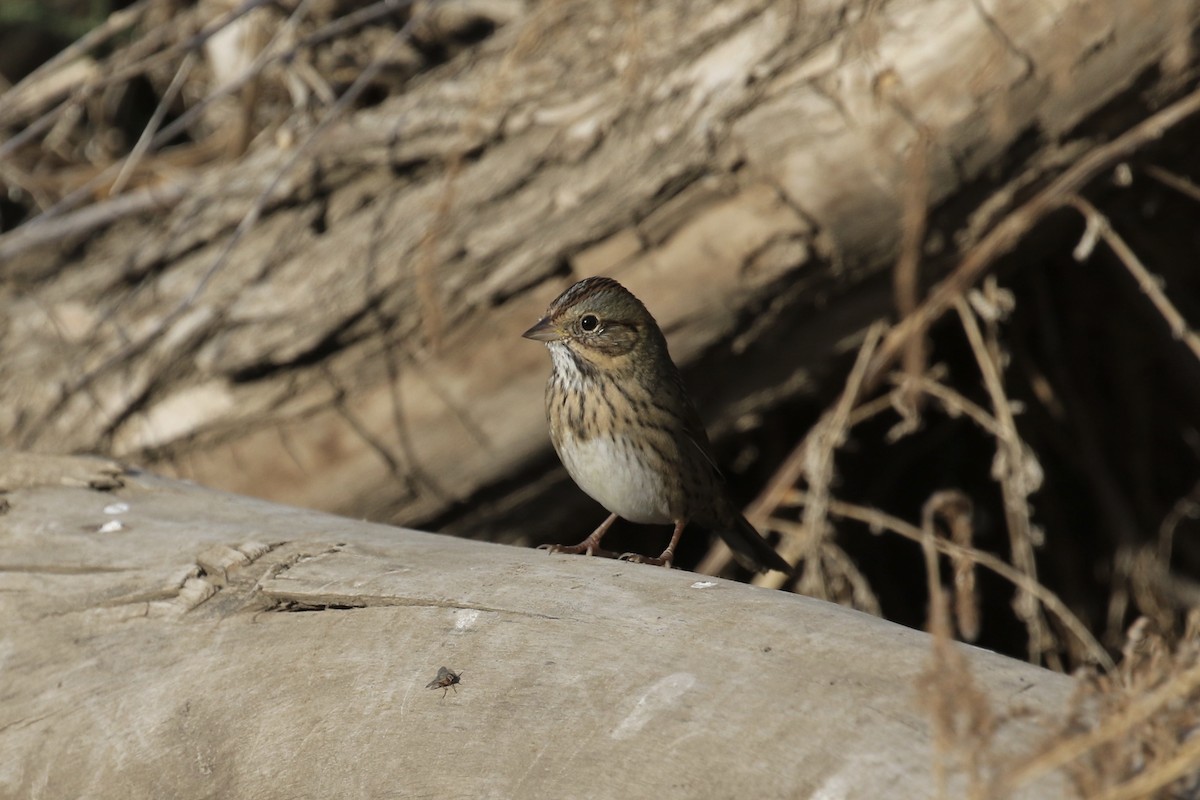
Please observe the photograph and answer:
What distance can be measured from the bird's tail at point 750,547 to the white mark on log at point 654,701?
1.80 metres

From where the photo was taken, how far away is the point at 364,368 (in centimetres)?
463

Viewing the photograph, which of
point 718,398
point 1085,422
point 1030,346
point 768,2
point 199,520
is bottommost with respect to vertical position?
point 1085,422

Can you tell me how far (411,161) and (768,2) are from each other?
1442 millimetres

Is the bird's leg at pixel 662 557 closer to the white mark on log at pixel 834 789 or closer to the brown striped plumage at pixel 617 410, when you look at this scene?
the brown striped plumage at pixel 617 410

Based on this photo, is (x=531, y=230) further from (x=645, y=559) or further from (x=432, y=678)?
(x=432, y=678)

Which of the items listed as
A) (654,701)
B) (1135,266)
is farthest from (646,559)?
(1135,266)

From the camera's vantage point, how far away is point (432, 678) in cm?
255

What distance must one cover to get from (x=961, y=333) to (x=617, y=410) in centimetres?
214

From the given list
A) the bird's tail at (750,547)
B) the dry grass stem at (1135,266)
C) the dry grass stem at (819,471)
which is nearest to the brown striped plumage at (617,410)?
the bird's tail at (750,547)

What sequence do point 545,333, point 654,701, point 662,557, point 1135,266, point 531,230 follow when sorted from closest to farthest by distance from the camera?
1. point 654,701
2. point 662,557
3. point 545,333
4. point 1135,266
5. point 531,230

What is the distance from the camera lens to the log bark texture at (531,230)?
4168 mm

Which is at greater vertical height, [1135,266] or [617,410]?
[617,410]

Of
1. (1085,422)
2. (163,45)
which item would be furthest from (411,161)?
(1085,422)

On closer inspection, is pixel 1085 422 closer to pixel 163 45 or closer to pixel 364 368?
pixel 364 368
